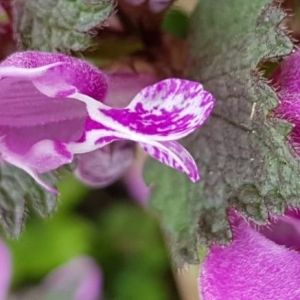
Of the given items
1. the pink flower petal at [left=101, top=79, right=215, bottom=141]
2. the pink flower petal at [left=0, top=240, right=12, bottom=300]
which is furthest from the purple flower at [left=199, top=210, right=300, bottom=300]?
the pink flower petal at [left=0, top=240, right=12, bottom=300]

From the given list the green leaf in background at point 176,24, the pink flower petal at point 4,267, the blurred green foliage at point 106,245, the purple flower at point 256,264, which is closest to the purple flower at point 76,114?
the purple flower at point 256,264


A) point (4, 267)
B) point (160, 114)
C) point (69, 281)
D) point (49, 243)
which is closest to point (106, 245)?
point (49, 243)

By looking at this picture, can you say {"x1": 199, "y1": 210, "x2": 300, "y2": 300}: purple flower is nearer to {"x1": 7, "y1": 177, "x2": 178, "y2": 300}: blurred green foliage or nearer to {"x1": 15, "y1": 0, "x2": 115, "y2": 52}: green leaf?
{"x1": 15, "y1": 0, "x2": 115, "y2": 52}: green leaf

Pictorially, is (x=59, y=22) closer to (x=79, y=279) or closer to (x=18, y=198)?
(x=18, y=198)

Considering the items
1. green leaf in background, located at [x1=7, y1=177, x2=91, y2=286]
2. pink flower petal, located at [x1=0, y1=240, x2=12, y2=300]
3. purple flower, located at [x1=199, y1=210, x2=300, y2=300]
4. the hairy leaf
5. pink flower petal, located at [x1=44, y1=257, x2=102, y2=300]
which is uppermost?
purple flower, located at [x1=199, y1=210, x2=300, y2=300]

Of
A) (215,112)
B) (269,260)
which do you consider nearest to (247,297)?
(269,260)
